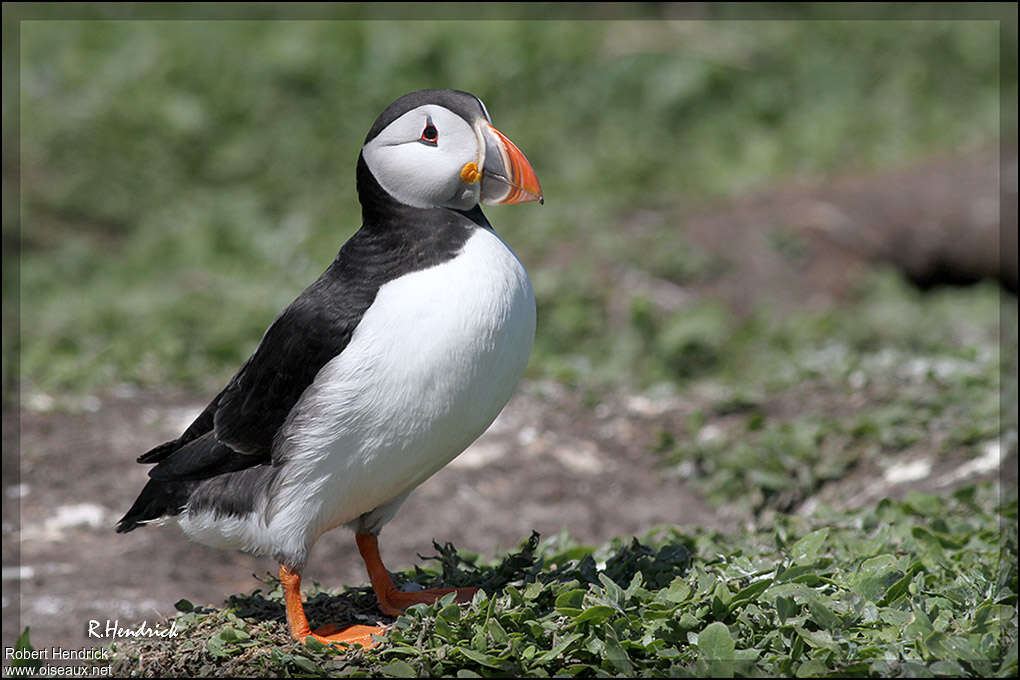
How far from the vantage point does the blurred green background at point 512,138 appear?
783 cm

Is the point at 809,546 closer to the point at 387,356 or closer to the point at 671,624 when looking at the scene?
the point at 671,624

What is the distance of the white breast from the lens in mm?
3488

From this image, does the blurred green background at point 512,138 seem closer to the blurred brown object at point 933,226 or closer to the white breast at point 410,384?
the blurred brown object at point 933,226

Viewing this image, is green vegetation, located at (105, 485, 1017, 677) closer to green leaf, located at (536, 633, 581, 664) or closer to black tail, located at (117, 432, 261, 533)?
green leaf, located at (536, 633, 581, 664)

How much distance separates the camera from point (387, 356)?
11.5ft

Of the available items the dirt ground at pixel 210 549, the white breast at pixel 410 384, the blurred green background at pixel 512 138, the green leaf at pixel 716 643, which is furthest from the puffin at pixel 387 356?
the blurred green background at pixel 512 138

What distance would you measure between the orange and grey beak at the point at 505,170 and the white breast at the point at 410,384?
6.6 inches

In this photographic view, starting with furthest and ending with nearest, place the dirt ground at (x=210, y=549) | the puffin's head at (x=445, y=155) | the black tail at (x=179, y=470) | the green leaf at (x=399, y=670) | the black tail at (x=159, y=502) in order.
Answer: the dirt ground at (x=210, y=549)
the black tail at (x=159, y=502)
the black tail at (x=179, y=470)
the puffin's head at (x=445, y=155)
the green leaf at (x=399, y=670)

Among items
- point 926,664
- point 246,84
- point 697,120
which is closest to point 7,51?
point 246,84

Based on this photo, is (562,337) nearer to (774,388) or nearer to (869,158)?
(774,388)

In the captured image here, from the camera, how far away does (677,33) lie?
44.1ft

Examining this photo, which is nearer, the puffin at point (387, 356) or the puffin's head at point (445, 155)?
the puffin at point (387, 356)

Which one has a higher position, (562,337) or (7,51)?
(7,51)

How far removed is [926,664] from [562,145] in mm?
8980
